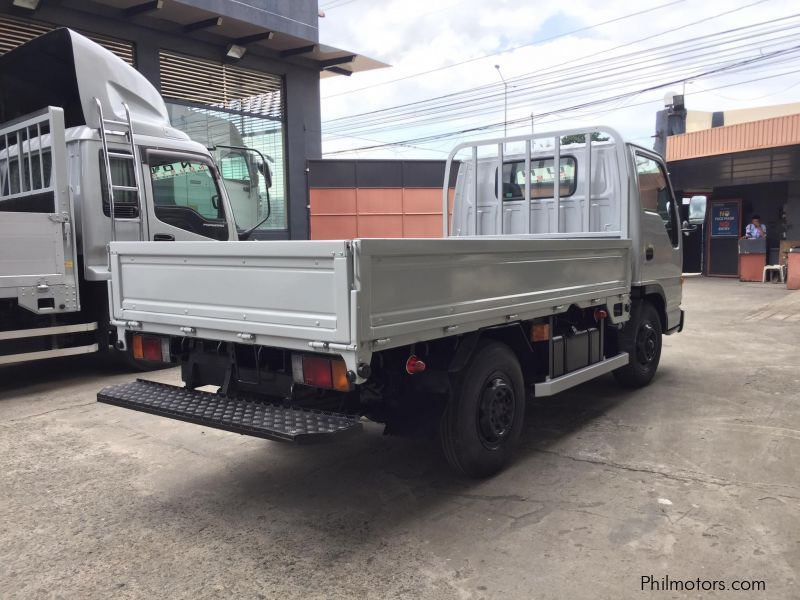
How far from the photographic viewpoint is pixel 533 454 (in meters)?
4.77

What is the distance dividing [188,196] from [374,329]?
216 inches

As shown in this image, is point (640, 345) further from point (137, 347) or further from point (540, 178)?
point (137, 347)

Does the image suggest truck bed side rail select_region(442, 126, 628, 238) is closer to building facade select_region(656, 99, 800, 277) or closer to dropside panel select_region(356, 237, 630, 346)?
dropside panel select_region(356, 237, 630, 346)

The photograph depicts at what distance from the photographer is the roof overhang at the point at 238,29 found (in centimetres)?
1200

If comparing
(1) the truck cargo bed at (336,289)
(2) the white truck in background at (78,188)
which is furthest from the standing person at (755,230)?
(1) the truck cargo bed at (336,289)

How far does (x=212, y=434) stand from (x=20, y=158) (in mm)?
4183

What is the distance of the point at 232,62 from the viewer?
567 inches

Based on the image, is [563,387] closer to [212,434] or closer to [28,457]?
[212,434]

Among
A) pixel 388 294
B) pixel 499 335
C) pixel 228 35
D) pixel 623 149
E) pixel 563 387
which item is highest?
pixel 228 35

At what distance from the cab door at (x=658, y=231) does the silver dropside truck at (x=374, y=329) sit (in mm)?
388

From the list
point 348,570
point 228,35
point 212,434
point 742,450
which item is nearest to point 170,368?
point 212,434

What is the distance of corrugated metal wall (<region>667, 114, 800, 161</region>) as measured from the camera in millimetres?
16016

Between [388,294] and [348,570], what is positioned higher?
[388,294]

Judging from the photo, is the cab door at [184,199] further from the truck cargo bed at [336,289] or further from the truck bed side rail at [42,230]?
the truck cargo bed at [336,289]
